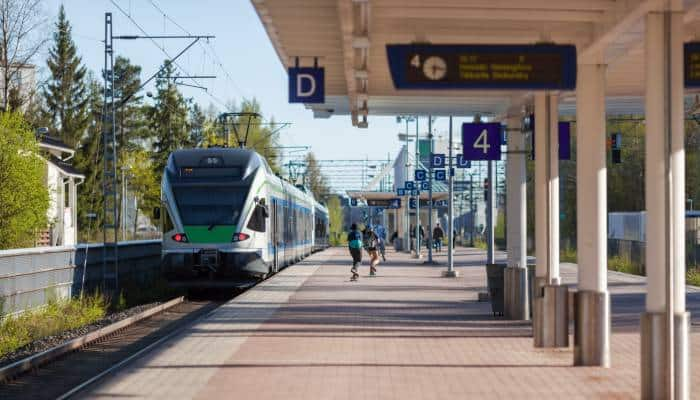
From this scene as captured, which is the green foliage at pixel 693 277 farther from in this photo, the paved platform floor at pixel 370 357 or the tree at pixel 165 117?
the tree at pixel 165 117

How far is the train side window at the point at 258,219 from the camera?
2658 cm

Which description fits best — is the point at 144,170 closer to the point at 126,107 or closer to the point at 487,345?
the point at 126,107

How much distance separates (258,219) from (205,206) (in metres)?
1.30

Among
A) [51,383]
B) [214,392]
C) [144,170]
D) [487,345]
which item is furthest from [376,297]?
[144,170]

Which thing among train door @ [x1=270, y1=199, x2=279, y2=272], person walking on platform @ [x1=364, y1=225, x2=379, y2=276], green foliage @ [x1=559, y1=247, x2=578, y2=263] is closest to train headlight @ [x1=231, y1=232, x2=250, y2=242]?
train door @ [x1=270, y1=199, x2=279, y2=272]

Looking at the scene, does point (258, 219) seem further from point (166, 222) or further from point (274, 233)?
point (274, 233)

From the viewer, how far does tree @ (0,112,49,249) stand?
37.4 m

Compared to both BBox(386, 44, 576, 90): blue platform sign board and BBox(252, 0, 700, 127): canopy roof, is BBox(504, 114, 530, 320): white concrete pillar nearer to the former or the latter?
BBox(252, 0, 700, 127): canopy roof

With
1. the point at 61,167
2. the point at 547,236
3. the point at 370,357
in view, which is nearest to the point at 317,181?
the point at 61,167

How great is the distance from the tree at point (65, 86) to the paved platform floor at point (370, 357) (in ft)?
199

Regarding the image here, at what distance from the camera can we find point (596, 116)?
12820mm

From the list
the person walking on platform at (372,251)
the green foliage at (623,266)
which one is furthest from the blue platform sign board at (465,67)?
the green foliage at (623,266)

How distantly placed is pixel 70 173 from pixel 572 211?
2540 cm

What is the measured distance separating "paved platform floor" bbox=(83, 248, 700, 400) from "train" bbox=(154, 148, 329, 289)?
2.45 metres
